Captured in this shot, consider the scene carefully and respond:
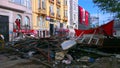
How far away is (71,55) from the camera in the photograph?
15.1 meters

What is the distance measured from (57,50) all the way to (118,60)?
3.80 metres

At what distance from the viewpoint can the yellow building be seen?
47.9 metres

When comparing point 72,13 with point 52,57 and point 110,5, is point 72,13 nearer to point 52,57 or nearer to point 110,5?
point 110,5

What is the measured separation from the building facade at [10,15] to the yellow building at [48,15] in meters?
5.58

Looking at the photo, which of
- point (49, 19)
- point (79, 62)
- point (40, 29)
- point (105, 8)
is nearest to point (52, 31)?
point (49, 19)

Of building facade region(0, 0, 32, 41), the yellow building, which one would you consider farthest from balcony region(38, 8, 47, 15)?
building facade region(0, 0, 32, 41)

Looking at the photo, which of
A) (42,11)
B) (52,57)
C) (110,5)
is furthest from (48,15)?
(52,57)

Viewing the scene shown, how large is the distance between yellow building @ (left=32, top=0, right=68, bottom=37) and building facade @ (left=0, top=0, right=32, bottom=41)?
18.3 ft

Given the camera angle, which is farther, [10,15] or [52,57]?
A: [10,15]

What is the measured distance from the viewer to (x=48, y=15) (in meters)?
55.1

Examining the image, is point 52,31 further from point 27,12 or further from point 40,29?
point 27,12

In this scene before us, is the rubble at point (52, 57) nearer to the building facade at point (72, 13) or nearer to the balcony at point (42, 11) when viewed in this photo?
the balcony at point (42, 11)

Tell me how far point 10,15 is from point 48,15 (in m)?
18.2

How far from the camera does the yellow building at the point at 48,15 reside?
47.9 meters
